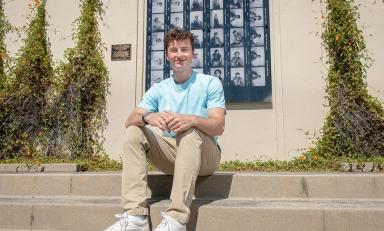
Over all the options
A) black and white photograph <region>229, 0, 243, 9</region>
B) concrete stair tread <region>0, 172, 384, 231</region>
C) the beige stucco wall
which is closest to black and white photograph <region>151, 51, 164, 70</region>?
the beige stucco wall

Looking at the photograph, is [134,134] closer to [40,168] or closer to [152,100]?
[152,100]

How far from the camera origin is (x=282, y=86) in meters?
4.87

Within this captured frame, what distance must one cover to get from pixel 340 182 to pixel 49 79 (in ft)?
14.3

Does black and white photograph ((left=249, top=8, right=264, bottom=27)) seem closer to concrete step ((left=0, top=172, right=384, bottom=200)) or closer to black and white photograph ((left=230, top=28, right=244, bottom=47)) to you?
black and white photograph ((left=230, top=28, right=244, bottom=47))

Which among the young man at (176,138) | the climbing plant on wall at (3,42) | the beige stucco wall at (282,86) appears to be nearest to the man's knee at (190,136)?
the young man at (176,138)

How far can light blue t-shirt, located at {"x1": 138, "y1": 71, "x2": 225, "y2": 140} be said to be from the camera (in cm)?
251

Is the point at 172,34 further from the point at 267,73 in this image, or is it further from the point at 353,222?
the point at 267,73

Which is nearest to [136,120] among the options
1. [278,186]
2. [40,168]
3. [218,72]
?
[278,186]

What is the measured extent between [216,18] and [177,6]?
0.65 m

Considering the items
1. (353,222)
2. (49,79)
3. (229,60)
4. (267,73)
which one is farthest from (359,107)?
(49,79)

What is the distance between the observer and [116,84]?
5250mm

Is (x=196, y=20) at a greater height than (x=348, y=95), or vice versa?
(x=196, y=20)

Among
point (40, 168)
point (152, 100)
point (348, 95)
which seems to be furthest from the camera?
point (348, 95)

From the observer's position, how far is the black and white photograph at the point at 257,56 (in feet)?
16.4
